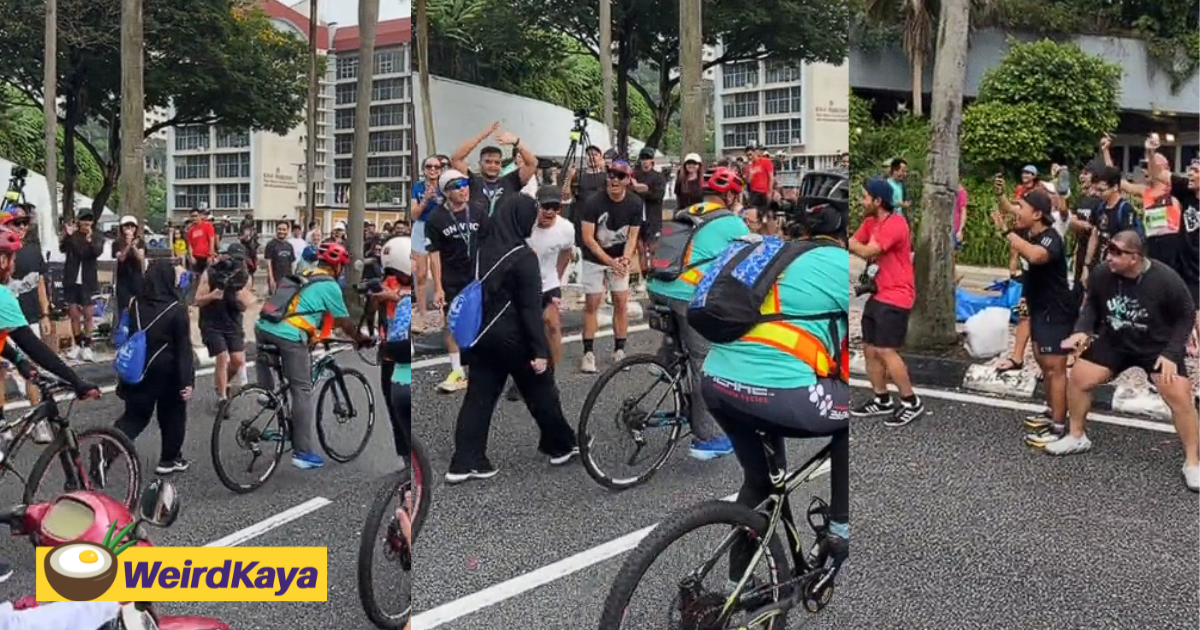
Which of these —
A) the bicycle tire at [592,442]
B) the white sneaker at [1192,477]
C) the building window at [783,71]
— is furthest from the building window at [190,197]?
the white sneaker at [1192,477]

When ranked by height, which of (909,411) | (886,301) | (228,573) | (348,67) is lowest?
(228,573)

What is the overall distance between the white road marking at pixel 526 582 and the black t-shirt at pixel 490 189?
625 millimetres

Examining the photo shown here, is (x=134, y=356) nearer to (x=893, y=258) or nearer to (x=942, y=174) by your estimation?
(x=893, y=258)

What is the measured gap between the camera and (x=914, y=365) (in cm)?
213

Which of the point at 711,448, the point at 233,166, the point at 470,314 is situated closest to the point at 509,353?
the point at 470,314

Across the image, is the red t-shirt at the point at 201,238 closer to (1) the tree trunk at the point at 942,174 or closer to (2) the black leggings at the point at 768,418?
(2) the black leggings at the point at 768,418

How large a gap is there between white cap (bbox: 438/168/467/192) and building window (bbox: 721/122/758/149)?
44 centimetres

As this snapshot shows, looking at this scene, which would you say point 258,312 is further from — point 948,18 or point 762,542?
point 948,18

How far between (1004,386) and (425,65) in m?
1.30

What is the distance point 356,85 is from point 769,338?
2.91ft

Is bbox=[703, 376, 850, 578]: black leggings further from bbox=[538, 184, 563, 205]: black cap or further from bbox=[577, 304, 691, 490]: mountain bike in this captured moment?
bbox=[538, 184, 563, 205]: black cap

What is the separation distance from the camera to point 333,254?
211 cm

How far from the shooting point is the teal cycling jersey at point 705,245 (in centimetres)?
180

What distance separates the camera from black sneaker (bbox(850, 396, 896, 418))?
211 cm
